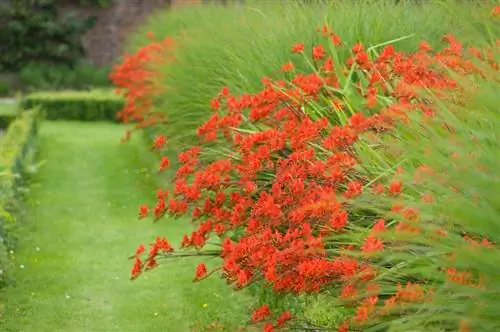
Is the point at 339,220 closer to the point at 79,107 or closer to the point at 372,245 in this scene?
the point at 372,245

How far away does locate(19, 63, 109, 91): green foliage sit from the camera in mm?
27484

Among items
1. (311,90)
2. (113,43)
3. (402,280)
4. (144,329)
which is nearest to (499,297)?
(402,280)

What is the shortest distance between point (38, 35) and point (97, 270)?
19.9 metres

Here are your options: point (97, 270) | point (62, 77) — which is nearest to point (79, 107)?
point (62, 77)

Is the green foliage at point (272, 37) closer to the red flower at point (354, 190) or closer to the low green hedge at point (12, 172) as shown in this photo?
the low green hedge at point (12, 172)

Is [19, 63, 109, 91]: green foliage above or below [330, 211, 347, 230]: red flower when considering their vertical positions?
below

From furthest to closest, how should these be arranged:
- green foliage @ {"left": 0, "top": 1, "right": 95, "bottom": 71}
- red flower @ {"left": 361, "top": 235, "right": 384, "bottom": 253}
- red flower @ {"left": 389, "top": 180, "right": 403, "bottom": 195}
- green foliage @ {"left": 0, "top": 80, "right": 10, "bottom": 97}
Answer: green foliage @ {"left": 0, "top": 1, "right": 95, "bottom": 71}, green foliage @ {"left": 0, "top": 80, "right": 10, "bottom": 97}, red flower @ {"left": 389, "top": 180, "right": 403, "bottom": 195}, red flower @ {"left": 361, "top": 235, "right": 384, "bottom": 253}

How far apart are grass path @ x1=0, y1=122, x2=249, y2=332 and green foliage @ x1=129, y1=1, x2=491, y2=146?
1174 millimetres

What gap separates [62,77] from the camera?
27906 mm

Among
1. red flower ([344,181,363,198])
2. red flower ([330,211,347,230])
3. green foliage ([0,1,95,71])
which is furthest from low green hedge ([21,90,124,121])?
red flower ([330,211,347,230])

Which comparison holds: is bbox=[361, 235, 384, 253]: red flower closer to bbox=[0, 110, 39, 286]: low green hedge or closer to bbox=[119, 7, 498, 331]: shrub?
bbox=[119, 7, 498, 331]: shrub

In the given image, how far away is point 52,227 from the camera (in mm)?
11172

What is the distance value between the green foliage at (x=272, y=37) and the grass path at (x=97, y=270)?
46.2 inches

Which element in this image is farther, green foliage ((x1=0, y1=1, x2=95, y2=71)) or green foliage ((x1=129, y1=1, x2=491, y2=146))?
green foliage ((x1=0, y1=1, x2=95, y2=71))
